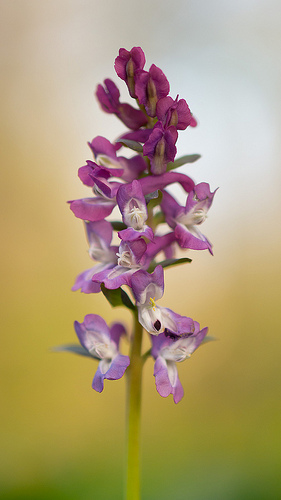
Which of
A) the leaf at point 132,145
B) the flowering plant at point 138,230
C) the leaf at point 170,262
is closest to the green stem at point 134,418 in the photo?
the flowering plant at point 138,230

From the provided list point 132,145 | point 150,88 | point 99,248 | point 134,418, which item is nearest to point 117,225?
point 99,248

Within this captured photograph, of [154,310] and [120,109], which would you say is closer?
[154,310]

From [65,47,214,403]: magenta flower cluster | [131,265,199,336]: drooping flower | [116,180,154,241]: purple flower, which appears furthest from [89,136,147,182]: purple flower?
[131,265,199,336]: drooping flower

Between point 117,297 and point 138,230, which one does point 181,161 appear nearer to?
point 138,230

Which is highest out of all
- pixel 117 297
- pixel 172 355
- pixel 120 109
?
pixel 120 109

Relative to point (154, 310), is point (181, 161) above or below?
above

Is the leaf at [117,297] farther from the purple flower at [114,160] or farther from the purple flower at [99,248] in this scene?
the purple flower at [114,160]
